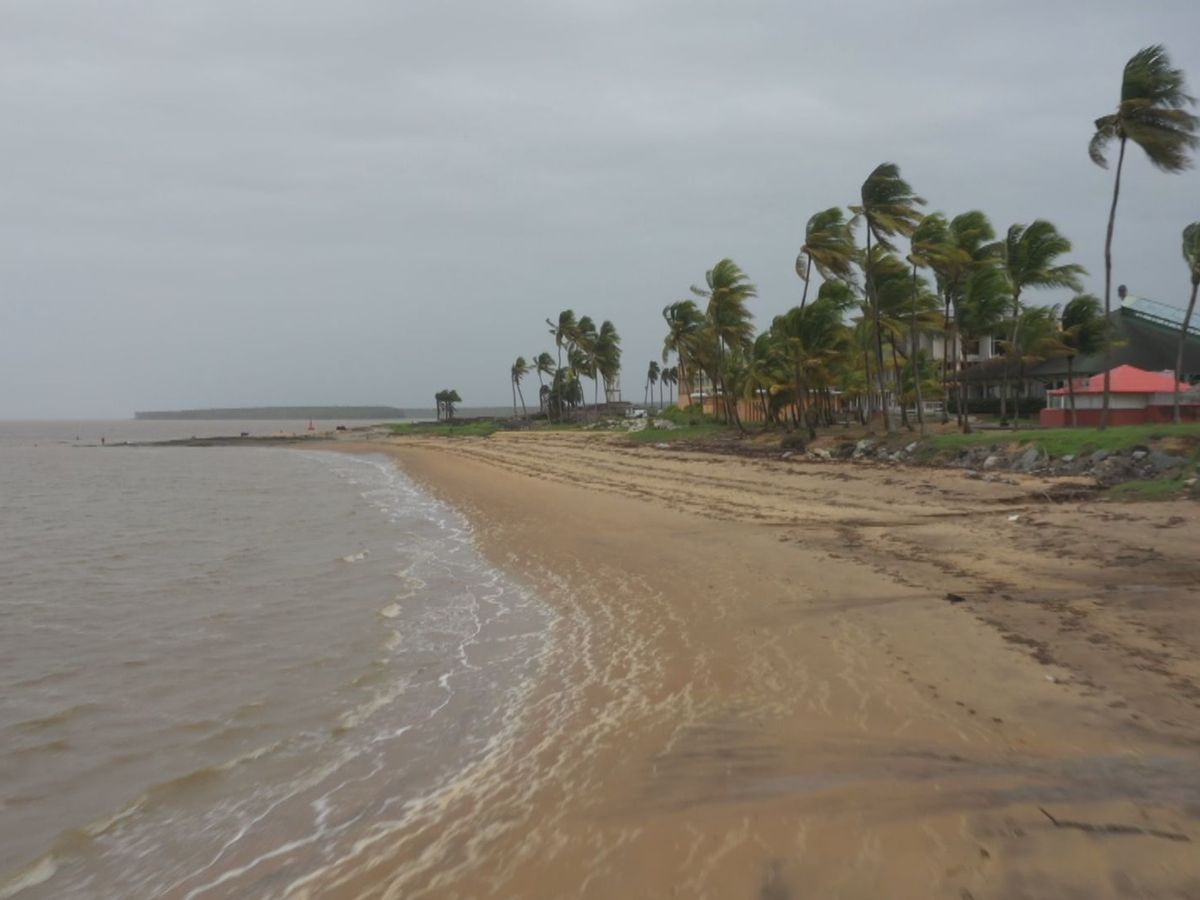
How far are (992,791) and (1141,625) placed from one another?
11.9 ft

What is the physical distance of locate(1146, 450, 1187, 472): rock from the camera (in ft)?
51.3

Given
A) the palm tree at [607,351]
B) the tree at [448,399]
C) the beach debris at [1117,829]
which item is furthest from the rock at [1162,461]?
the tree at [448,399]

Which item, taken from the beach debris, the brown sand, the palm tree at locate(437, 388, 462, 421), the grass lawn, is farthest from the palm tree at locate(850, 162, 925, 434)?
the palm tree at locate(437, 388, 462, 421)

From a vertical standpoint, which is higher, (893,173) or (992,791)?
(893,173)

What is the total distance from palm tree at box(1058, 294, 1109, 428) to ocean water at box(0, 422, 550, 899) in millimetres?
27043

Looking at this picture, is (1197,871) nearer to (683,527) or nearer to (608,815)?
(608,815)

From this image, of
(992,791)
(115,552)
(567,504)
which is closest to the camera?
(992,791)

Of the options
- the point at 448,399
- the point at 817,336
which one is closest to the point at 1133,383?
the point at 817,336

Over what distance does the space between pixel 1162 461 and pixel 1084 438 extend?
2750 mm

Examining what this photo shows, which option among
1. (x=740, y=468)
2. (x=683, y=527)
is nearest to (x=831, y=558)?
(x=683, y=527)

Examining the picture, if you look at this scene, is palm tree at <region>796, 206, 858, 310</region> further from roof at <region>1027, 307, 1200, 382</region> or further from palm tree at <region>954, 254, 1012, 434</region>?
roof at <region>1027, 307, 1200, 382</region>

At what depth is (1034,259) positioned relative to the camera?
28.3 m

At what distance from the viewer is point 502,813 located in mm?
4039

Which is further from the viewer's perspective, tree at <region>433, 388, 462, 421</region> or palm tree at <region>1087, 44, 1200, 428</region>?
tree at <region>433, 388, 462, 421</region>
